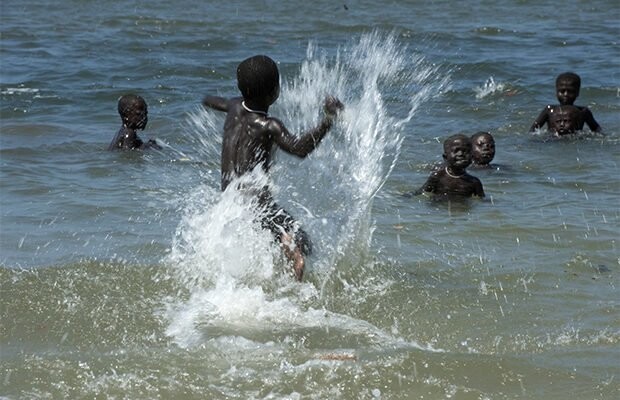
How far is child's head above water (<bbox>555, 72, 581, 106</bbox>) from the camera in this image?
12242 mm

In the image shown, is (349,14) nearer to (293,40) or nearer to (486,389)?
(293,40)

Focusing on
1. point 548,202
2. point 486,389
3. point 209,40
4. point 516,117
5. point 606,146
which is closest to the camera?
point 486,389

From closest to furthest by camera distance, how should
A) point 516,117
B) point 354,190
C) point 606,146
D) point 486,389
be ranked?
point 486,389 → point 354,190 → point 606,146 → point 516,117

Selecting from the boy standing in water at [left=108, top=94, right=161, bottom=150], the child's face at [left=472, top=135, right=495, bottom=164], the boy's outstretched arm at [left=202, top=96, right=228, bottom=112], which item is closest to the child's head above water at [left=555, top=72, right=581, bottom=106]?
the child's face at [left=472, top=135, right=495, bottom=164]

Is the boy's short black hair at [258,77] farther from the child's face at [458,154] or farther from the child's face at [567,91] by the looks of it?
the child's face at [567,91]

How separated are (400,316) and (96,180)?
433 centimetres

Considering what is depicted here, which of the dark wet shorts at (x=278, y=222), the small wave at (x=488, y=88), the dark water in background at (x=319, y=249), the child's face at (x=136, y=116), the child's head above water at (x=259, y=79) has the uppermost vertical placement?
Result: the child's head above water at (x=259, y=79)

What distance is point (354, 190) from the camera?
8.55 m

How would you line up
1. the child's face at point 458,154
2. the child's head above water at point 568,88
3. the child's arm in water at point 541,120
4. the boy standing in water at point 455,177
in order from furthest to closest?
the child's head above water at point 568,88 → the child's arm in water at point 541,120 → the child's face at point 458,154 → the boy standing in water at point 455,177

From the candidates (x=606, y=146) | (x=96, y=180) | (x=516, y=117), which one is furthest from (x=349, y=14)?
(x=96, y=180)

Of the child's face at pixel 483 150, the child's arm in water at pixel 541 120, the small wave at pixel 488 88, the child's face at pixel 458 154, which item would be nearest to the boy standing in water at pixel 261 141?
the child's face at pixel 458 154

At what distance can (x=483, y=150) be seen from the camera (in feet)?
33.7

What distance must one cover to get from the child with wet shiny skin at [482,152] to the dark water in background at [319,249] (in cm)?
26

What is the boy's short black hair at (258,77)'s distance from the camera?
6316 mm
